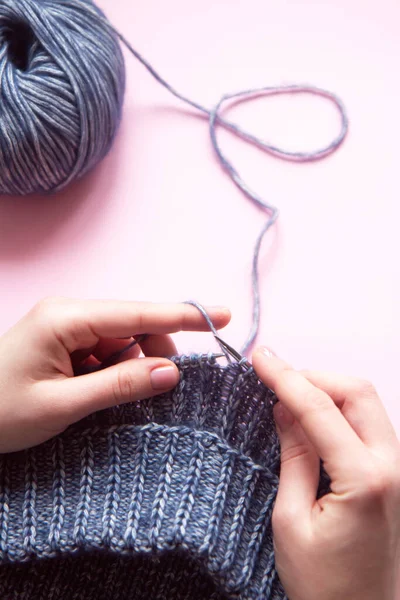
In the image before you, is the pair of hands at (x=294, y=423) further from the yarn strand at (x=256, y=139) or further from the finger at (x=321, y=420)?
the yarn strand at (x=256, y=139)

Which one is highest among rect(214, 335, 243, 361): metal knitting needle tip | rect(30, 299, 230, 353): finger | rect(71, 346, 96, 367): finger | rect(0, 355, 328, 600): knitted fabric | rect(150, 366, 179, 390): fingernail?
rect(30, 299, 230, 353): finger

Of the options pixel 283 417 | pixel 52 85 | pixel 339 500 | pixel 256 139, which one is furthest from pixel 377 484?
pixel 52 85

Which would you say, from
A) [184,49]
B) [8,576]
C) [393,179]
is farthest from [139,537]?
[184,49]

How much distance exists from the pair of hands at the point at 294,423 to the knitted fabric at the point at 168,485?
0.15 ft

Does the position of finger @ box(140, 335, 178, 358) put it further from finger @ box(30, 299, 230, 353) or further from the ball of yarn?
the ball of yarn

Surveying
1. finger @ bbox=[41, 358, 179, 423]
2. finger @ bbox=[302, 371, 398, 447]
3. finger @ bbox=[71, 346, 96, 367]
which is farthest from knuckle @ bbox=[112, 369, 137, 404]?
finger @ bbox=[302, 371, 398, 447]

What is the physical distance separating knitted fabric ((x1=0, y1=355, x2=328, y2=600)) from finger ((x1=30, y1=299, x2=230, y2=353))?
0.07 meters

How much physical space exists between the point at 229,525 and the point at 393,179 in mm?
715

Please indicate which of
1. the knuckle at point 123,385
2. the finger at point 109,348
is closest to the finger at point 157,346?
the finger at point 109,348

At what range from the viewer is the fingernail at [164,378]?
0.84m

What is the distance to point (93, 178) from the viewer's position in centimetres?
119

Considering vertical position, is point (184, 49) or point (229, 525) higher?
point (184, 49)

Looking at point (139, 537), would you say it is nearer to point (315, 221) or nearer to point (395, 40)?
point (315, 221)

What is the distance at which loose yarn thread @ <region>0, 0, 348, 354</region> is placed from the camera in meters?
1.02
